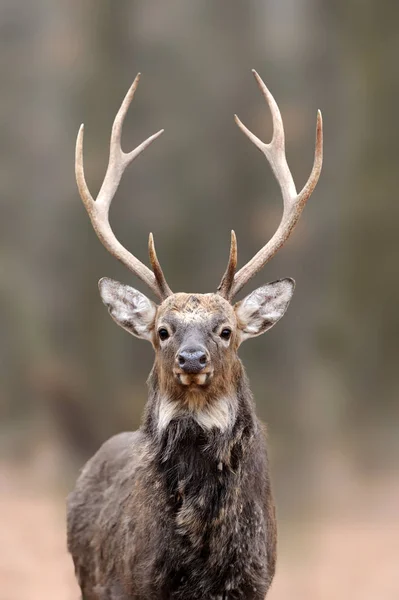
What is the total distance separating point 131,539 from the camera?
4.98 metres

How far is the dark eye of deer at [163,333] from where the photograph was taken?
16.3 feet

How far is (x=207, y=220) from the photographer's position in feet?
34.9

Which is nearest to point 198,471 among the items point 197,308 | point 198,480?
point 198,480

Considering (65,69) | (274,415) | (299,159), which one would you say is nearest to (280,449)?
(274,415)

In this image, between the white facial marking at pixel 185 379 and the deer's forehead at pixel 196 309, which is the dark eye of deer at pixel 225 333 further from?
the white facial marking at pixel 185 379

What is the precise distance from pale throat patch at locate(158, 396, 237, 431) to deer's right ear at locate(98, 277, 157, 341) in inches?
23.8

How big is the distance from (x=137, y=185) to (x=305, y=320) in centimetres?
226

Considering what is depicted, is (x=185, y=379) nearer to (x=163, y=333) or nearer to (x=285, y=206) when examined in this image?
(x=163, y=333)

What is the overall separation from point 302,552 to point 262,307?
4.44m

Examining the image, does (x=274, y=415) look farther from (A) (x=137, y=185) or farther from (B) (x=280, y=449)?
(A) (x=137, y=185)

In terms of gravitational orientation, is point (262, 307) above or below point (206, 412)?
above

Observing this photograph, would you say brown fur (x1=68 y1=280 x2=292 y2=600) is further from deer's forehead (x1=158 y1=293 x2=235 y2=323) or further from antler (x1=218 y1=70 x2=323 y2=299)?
antler (x1=218 y1=70 x2=323 y2=299)

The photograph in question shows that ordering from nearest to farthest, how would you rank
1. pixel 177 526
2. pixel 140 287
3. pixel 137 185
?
pixel 177 526
pixel 140 287
pixel 137 185

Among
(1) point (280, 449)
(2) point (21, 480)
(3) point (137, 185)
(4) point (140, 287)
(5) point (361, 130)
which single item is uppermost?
(5) point (361, 130)
